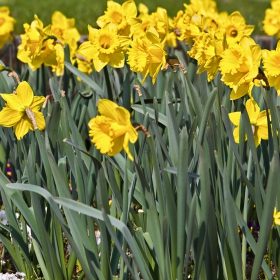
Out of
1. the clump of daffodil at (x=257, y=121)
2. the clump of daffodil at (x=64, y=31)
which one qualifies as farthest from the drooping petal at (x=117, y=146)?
the clump of daffodil at (x=64, y=31)

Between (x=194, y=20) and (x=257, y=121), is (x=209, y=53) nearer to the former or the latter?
(x=257, y=121)

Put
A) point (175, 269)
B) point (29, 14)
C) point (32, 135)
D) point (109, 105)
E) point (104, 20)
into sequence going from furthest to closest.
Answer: point (29, 14), point (104, 20), point (32, 135), point (175, 269), point (109, 105)

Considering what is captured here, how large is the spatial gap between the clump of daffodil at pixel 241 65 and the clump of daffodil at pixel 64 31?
1.52m

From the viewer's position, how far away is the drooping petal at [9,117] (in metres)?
1.91

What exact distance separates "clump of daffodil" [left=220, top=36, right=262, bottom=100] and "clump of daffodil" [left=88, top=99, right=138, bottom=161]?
0.51 meters

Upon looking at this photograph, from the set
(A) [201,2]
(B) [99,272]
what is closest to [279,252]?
(B) [99,272]

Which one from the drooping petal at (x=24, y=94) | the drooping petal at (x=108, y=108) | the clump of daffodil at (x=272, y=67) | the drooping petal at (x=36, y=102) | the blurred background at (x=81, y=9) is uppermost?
the clump of daffodil at (x=272, y=67)

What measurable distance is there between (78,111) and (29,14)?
4.33 meters

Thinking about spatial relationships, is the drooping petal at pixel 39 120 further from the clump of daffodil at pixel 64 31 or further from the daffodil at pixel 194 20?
the clump of daffodil at pixel 64 31

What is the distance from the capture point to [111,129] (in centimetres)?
145

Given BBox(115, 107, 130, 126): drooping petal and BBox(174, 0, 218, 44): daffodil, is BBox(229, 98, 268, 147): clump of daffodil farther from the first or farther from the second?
BBox(174, 0, 218, 44): daffodil

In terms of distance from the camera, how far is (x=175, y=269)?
5.78 ft

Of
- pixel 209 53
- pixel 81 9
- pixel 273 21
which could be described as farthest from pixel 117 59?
pixel 81 9

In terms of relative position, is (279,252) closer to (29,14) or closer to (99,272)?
(99,272)
